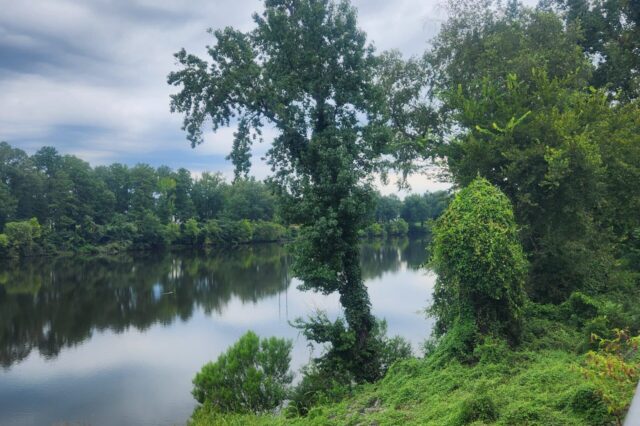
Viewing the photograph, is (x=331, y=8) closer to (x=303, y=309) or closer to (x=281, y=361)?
(x=281, y=361)

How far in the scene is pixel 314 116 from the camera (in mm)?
16922

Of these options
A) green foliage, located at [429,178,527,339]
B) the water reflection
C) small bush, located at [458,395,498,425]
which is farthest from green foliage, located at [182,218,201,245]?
small bush, located at [458,395,498,425]

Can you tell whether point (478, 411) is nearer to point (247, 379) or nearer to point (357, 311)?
point (247, 379)

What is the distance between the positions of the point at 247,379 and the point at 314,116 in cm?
918

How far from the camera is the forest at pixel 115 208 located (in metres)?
64.6

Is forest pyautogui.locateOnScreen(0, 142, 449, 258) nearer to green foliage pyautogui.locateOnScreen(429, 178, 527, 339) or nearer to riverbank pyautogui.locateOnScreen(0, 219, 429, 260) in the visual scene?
riverbank pyautogui.locateOnScreen(0, 219, 429, 260)

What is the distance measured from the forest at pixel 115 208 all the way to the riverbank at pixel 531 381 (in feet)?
140

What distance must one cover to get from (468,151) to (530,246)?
11.4 feet

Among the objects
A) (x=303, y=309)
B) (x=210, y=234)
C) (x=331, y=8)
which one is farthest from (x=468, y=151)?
(x=210, y=234)

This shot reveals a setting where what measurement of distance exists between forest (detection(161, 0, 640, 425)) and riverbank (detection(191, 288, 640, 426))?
5 cm

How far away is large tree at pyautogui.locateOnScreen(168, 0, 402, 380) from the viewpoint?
51.7 feet

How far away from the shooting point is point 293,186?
54.9 ft

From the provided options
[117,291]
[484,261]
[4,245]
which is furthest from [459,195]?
[4,245]

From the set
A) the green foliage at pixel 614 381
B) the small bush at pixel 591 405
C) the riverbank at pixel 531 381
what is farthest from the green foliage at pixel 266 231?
the small bush at pixel 591 405
